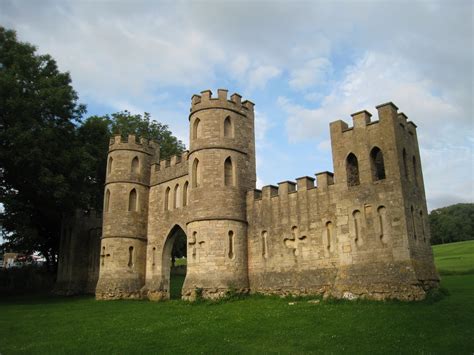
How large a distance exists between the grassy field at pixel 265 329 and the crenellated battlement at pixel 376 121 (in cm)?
762

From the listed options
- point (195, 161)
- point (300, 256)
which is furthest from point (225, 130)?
point (300, 256)

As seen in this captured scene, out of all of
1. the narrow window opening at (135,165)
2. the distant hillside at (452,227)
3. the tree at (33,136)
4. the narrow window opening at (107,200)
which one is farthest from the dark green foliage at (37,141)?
the distant hillside at (452,227)

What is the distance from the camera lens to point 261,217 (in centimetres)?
2289

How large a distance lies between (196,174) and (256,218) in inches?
164

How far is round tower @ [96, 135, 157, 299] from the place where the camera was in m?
27.8

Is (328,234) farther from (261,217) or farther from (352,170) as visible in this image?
(261,217)

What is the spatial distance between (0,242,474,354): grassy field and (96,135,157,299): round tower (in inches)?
333

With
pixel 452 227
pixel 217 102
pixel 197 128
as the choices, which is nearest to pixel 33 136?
pixel 197 128

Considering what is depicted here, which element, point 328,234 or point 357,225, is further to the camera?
point 328,234

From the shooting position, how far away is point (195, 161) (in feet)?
79.3

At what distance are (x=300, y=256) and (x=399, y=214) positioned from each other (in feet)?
17.7

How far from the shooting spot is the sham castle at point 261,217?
17.7 metres

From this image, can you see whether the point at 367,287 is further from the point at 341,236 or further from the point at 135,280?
the point at 135,280

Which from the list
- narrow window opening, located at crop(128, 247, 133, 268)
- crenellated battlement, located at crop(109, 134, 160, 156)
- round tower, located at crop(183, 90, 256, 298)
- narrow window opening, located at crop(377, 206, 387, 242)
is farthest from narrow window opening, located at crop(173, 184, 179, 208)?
narrow window opening, located at crop(377, 206, 387, 242)
